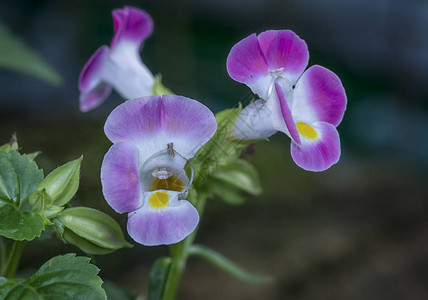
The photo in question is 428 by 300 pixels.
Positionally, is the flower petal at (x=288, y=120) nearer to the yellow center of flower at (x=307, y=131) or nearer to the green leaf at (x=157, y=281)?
the yellow center of flower at (x=307, y=131)

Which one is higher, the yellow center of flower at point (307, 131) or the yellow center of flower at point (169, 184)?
the yellow center of flower at point (307, 131)

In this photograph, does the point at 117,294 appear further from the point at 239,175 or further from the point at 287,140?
the point at 287,140

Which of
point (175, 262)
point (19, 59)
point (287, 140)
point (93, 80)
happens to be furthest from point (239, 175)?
point (287, 140)

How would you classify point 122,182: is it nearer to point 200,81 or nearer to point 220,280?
point 220,280

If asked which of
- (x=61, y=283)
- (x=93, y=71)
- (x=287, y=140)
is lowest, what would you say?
(x=61, y=283)

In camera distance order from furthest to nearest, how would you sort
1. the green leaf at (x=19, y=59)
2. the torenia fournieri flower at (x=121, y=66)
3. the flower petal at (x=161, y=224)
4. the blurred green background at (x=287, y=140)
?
the blurred green background at (x=287, y=140) < the green leaf at (x=19, y=59) < the torenia fournieri flower at (x=121, y=66) < the flower petal at (x=161, y=224)

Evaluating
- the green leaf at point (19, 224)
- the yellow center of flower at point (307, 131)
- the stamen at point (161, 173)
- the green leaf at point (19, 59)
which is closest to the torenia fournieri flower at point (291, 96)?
the yellow center of flower at point (307, 131)

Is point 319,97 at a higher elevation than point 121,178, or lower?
higher

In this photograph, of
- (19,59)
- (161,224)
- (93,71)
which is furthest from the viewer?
(19,59)
